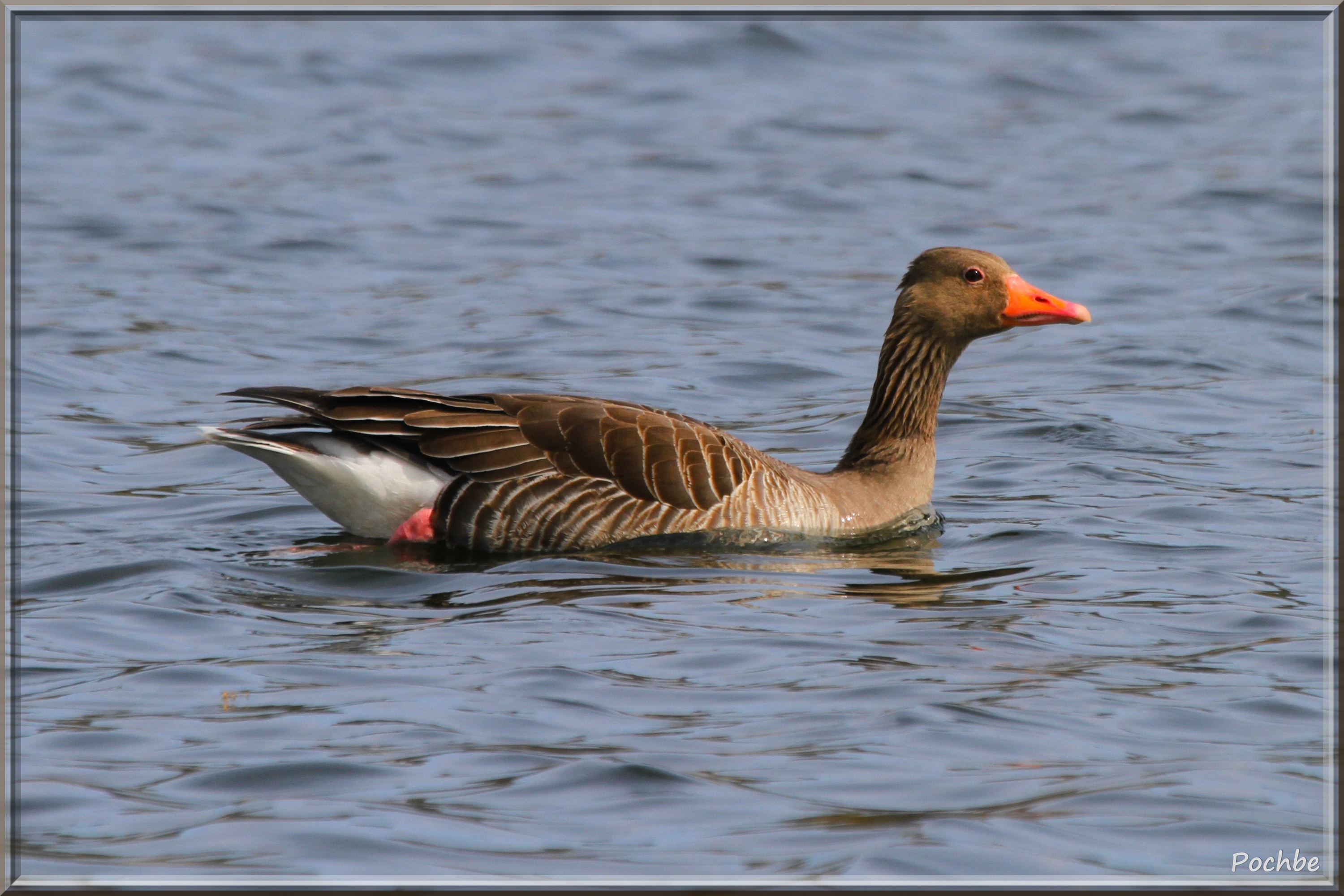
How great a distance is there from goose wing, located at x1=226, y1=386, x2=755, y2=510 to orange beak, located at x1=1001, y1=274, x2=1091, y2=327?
6.40 ft

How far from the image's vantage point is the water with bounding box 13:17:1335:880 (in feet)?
20.4

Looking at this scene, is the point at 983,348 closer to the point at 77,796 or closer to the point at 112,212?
the point at 112,212

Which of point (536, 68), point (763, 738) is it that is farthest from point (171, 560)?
point (536, 68)

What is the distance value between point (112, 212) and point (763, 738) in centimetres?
1489

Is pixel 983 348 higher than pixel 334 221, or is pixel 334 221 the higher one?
pixel 334 221

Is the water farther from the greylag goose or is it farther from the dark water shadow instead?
the greylag goose

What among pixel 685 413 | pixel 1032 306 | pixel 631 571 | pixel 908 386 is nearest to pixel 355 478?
pixel 631 571

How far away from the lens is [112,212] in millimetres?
19484

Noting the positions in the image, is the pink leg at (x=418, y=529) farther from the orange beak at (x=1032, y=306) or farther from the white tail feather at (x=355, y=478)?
the orange beak at (x=1032, y=306)

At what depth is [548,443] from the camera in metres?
9.88

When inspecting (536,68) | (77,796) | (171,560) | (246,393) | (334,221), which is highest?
(536,68)

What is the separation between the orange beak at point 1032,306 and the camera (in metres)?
10.4

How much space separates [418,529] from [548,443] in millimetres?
899
